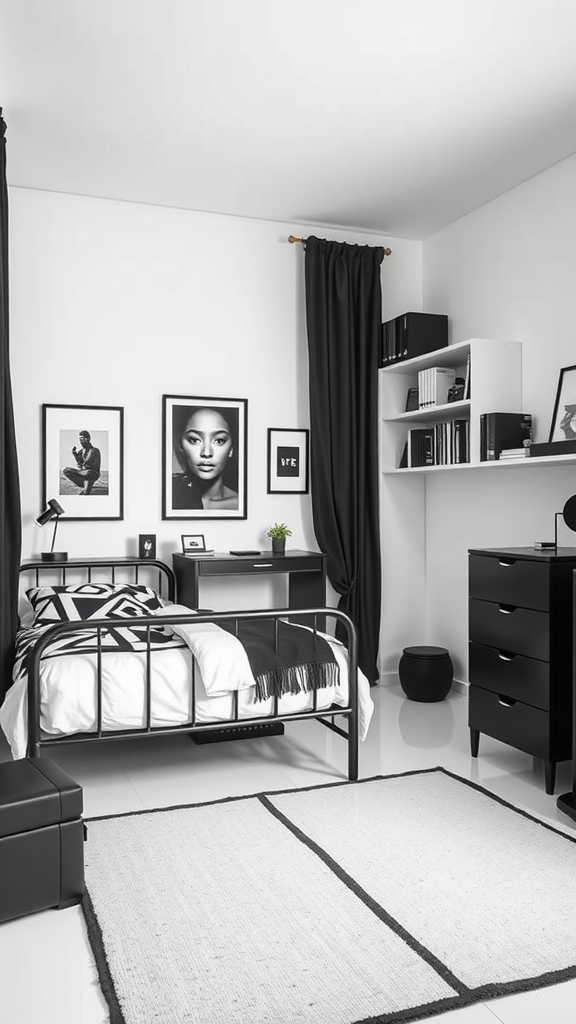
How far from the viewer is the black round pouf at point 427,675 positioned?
15.6 feet

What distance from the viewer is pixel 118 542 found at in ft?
15.5

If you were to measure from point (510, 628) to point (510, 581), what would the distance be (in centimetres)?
20

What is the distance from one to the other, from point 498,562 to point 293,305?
2.40 meters

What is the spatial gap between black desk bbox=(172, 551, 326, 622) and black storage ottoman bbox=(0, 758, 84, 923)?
2.11m

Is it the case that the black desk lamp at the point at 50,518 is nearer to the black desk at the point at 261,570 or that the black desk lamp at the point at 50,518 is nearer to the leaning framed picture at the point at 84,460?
the leaning framed picture at the point at 84,460

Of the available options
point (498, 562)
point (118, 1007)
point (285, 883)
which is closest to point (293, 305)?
point (498, 562)

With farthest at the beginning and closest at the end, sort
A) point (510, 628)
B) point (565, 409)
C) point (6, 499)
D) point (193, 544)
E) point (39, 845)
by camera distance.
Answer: point (193, 544)
point (565, 409)
point (6, 499)
point (510, 628)
point (39, 845)

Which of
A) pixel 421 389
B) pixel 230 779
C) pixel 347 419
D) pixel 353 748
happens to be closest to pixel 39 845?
pixel 230 779

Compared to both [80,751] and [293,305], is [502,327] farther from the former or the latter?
[80,751]

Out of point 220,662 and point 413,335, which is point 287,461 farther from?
point 220,662

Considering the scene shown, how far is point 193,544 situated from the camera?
479 centimetres

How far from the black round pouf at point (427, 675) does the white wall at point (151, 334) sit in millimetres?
908

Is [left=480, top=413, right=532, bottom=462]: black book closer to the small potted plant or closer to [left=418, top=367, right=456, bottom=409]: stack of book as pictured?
[left=418, top=367, right=456, bottom=409]: stack of book

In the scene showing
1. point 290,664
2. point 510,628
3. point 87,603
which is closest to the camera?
point 290,664
